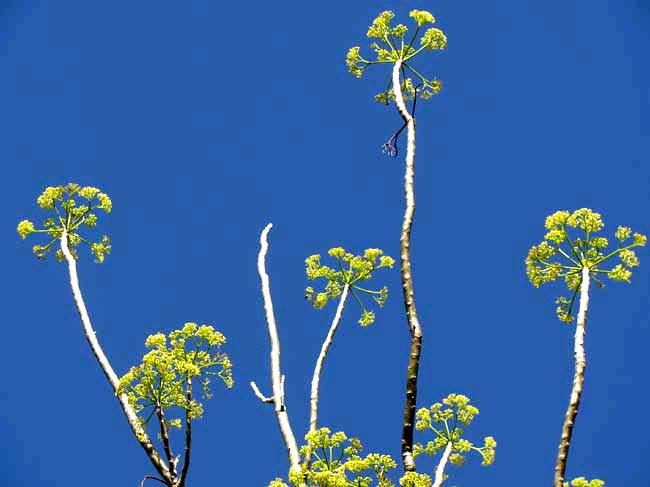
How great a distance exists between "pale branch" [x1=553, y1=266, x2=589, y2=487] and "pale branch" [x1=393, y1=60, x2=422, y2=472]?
5.82 feet

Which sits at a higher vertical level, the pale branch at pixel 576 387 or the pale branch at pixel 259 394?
the pale branch at pixel 259 394

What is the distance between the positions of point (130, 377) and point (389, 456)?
3368mm

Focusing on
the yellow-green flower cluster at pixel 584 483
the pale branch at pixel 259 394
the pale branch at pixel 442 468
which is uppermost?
the pale branch at pixel 259 394

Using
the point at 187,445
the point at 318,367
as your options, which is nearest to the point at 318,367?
the point at 318,367

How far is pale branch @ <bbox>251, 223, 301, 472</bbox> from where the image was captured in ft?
34.7

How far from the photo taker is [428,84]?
14.7 m

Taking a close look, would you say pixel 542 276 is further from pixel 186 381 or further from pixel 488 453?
pixel 186 381

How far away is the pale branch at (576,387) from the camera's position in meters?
8.67

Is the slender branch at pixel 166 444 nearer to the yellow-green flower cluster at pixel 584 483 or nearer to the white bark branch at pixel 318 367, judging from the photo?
the white bark branch at pixel 318 367

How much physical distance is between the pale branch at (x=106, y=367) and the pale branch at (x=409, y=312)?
9.68 feet

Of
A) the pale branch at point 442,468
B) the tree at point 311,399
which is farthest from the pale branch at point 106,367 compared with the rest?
the pale branch at point 442,468

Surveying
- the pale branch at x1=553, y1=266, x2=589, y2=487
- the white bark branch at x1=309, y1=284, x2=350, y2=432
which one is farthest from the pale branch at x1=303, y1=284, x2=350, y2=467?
the pale branch at x1=553, y1=266, x2=589, y2=487

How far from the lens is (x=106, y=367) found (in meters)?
11.3

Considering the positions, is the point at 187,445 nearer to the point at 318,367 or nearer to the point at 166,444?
the point at 166,444
